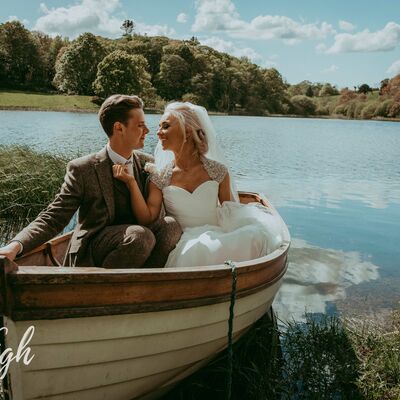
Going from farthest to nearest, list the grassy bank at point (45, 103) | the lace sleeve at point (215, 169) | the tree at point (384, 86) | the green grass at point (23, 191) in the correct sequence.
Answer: the tree at point (384, 86) < the grassy bank at point (45, 103) < the green grass at point (23, 191) < the lace sleeve at point (215, 169)

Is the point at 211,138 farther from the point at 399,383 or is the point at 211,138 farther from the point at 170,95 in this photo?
the point at 170,95

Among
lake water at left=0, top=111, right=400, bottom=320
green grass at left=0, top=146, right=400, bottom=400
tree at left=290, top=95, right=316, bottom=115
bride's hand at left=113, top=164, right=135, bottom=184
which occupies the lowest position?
tree at left=290, top=95, right=316, bottom=115

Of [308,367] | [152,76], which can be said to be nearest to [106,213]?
[308,367]

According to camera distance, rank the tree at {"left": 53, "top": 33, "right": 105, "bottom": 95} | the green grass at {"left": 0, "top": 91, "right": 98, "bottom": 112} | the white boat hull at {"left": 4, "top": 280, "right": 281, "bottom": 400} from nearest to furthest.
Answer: the white boat hull at {"left": 4, "top": 280, "right": 281, "bottom": 400} < the green grass at {"left": 0, "top": 91, "right": 98, "bottom": 112} < the tree at {"left": 53, "top": 33, "right": 105, "bottom": 95}

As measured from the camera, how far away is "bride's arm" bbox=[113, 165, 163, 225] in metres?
3.12

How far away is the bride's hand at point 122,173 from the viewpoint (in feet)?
10.1

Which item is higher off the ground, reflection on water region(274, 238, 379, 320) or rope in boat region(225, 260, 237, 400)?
rope in boat region(225, 260, 237, 400)

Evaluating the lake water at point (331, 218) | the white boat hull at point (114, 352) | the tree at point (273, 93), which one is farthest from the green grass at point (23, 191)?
the tree at point (273, 93)

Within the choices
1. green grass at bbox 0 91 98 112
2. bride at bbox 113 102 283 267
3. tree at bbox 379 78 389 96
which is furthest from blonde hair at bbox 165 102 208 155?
tree at bbox 379 78 389 96

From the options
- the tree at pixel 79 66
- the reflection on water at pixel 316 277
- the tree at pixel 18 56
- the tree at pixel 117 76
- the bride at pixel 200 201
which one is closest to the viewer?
the bride at pixel 200 201

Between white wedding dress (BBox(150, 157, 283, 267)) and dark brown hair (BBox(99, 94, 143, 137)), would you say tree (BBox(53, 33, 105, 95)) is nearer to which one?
white wedding dress (BBox(150, 157, 283, 267))

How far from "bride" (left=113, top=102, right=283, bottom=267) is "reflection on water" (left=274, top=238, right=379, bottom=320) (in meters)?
1.32

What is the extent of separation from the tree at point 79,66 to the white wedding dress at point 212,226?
53.4 m

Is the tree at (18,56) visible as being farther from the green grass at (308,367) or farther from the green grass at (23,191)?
the green grass at (308,367)
